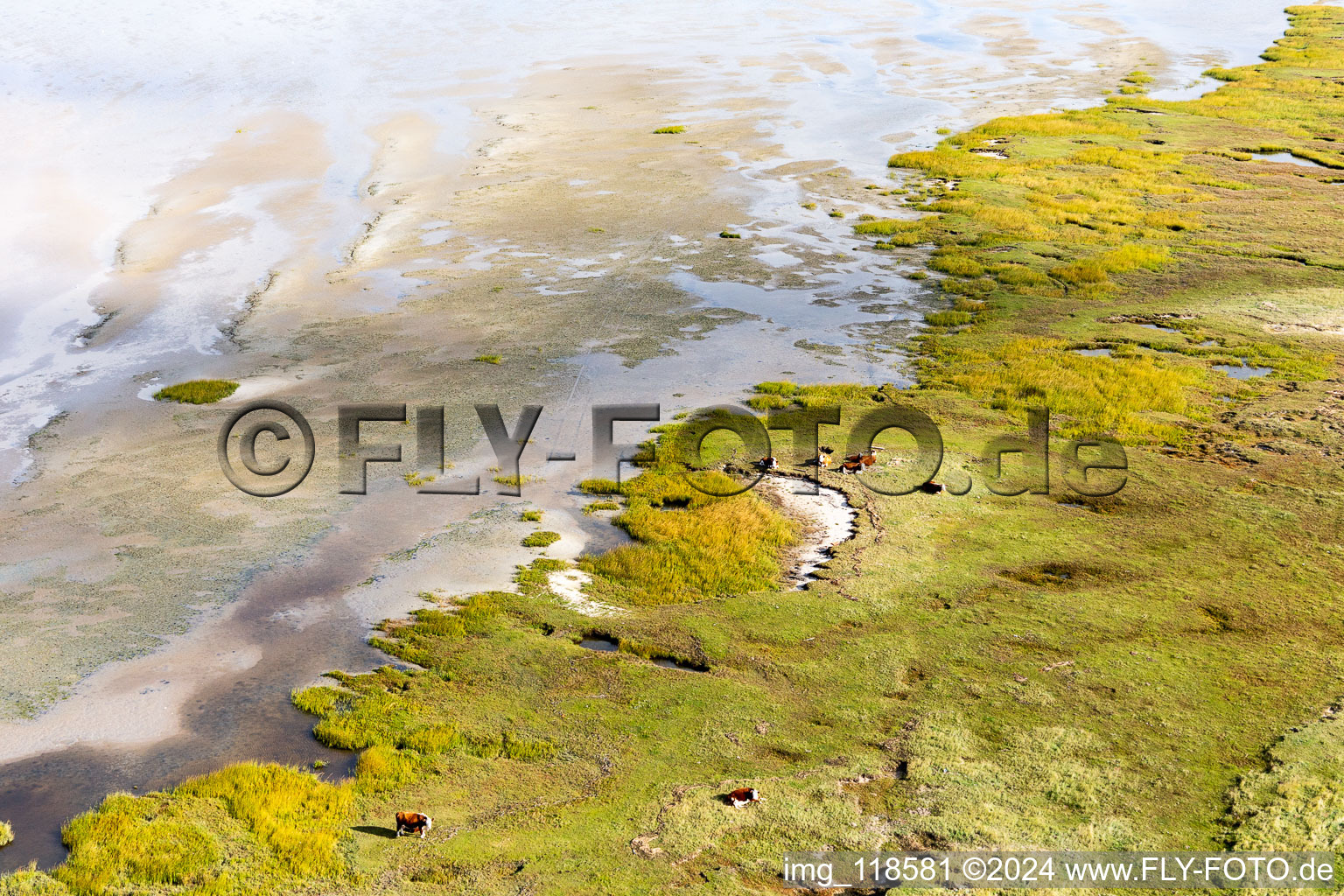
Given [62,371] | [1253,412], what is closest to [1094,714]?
[1253,412]

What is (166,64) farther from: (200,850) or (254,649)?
(200,850)

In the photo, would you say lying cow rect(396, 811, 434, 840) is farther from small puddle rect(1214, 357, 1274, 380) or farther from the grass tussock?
small puddle rect(1214, 357, 1274, 380)

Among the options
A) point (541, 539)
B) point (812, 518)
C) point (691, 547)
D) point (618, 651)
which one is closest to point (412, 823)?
point (618, 651)

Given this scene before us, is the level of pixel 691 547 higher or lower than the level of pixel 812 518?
lower

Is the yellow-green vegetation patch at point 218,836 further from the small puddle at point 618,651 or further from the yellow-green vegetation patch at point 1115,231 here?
the yellow-green vegetation patch at point 1115,231

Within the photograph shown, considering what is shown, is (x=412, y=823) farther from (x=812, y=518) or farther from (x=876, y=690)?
(x=812, y=518)
